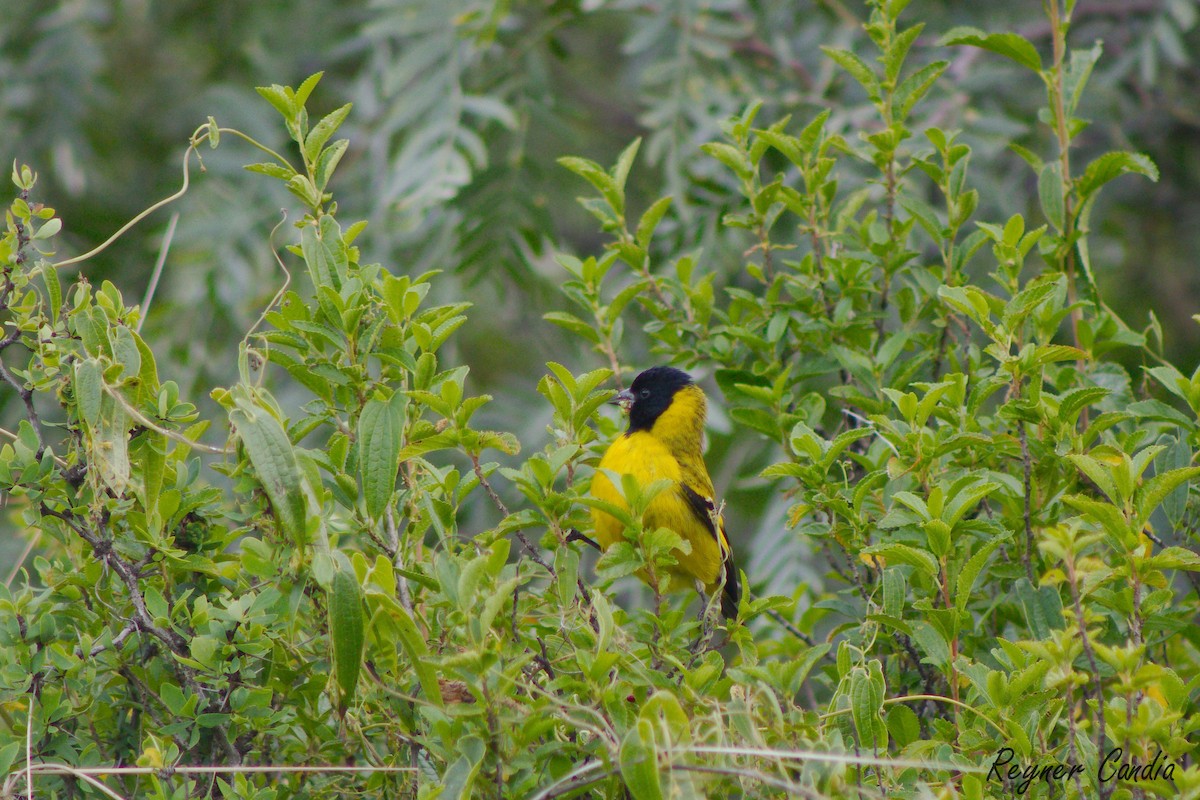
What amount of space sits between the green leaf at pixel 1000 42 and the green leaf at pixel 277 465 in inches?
65.1

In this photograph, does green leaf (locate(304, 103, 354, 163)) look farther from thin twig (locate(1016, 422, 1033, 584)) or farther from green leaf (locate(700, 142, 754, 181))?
thin twig (locate(1016, 422, 1033, 584))

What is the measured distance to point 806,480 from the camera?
218 centimetres

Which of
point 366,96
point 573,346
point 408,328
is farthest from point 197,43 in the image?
point 408,328

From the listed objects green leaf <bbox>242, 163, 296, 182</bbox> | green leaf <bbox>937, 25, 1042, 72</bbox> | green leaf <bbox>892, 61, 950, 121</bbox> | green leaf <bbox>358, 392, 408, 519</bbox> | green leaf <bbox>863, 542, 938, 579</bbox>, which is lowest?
green leaf <bbox>863, 542, 938, 579</bbox>

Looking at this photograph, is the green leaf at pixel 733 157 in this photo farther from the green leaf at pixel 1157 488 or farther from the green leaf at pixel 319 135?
the green leaf at pixel 1157 488

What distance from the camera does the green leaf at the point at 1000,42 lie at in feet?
8.16

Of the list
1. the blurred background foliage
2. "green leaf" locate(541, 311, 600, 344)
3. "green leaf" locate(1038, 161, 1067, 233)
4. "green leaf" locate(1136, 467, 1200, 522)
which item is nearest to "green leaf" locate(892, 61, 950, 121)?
"green leaf" locate(1038, 161, 1067, 233)

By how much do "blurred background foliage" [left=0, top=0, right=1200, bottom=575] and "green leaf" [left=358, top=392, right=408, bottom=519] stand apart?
2615 mm

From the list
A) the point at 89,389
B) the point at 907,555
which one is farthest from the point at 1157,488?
the point at 89,389

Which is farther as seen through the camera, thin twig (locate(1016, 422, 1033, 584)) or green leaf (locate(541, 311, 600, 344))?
green leaf (locate(541, 311, 600, 344))

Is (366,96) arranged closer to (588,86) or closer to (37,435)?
(588,86)

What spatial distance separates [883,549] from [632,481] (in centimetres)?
43

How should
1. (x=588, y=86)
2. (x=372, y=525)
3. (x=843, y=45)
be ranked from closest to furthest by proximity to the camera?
(x=372, y=525) < (x=843, y=45) < (x=588, y=86)

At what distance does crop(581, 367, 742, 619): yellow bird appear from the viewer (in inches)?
146
